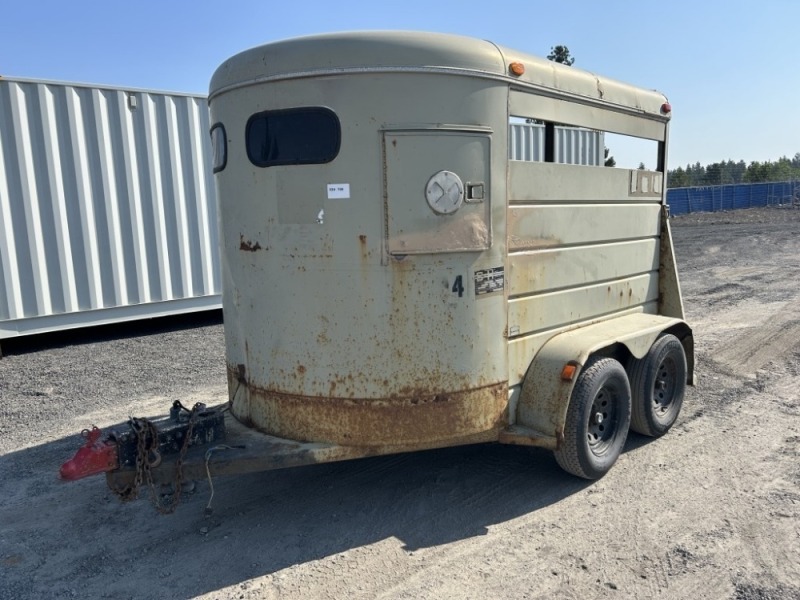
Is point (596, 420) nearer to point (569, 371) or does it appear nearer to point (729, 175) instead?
point (569, 371)

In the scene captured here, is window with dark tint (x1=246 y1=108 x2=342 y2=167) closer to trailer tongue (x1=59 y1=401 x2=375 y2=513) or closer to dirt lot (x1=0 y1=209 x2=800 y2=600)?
trailer tongue (x1=59 y1=401 x2=375 y2=513)

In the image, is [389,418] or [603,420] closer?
[389,418]

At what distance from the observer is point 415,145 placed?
347cm

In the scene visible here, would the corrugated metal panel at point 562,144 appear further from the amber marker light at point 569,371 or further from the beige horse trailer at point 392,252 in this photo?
the amber marker light at point 569,371

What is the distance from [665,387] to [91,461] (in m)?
4.23

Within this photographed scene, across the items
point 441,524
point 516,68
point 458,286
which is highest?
point 516,68

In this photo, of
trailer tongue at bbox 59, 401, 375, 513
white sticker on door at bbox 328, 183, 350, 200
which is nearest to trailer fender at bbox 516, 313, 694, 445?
trailer tongue at bbox 59, 401, 375, 513

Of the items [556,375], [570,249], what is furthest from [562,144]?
[556,375]

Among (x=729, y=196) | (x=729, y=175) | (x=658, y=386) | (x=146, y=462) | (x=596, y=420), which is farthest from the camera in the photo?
(x=729, y=175)

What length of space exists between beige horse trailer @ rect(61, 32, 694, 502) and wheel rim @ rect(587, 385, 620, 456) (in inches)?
8.3

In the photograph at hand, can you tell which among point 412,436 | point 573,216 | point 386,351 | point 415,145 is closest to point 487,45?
point 415,145

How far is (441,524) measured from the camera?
3754 mm

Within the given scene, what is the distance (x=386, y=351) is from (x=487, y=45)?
1854 millimetres

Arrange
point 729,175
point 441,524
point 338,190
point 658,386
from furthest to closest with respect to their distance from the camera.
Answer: point 729,175, point 658,386, point 441,524, point 338,190
